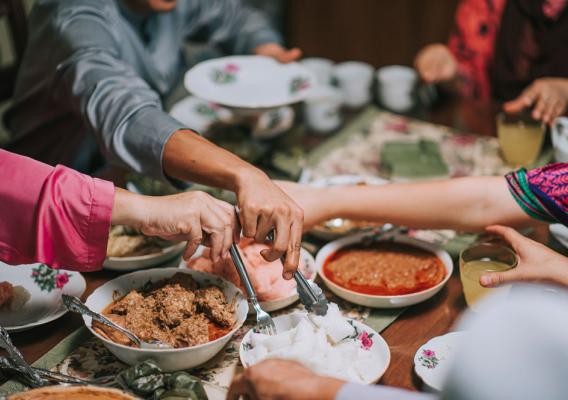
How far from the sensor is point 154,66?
2391mm

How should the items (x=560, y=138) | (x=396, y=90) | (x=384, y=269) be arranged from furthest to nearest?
(x=396, y=90) < (x=560, y=138) < (x=384, y=269)

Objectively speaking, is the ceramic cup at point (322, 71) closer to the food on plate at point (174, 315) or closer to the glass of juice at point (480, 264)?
the glass of juice at point (480, 264)

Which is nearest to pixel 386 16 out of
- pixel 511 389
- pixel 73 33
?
pixel 73 33

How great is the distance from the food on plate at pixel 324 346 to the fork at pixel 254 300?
33 millimetres

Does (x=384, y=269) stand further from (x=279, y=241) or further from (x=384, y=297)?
(x=279, y=241)

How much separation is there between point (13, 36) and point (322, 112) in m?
1.44

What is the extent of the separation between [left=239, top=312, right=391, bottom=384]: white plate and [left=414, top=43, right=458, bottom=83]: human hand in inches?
60.4

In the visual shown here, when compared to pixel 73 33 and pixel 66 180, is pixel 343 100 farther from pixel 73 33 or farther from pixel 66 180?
pixel 66 180

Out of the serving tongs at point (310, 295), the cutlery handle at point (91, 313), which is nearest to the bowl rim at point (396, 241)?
the serving tongs at point (310, 295)

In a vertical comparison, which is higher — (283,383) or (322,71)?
(283,383)

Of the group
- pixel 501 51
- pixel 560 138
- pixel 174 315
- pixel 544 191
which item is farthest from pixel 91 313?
pixel 501 51

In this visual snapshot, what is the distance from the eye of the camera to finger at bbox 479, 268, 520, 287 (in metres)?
1.28

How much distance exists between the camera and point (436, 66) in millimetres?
2590

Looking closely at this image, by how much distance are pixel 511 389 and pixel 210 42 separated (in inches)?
94.4
